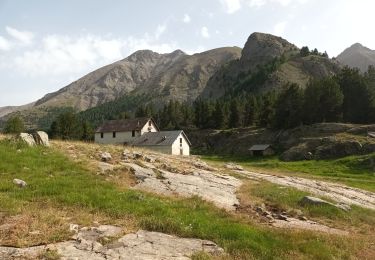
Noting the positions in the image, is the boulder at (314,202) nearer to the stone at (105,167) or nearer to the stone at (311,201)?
the stone at (311,201)

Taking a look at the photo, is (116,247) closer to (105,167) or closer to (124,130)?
(105,167)

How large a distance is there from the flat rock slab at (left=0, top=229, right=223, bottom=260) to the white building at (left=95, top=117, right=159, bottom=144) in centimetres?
10090

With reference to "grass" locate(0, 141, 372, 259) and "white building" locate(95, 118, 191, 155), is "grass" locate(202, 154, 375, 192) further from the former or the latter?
"grass" locate(0, 141, 372, 259)

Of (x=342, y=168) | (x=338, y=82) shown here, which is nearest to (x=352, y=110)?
(x=338, y=82)

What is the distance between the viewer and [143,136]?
10756 centimetres

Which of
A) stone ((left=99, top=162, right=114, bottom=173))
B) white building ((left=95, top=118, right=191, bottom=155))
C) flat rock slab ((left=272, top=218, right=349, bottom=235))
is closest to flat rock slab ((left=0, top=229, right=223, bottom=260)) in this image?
flat rock slab ((left=272, top=218, right=349, bottom=235))

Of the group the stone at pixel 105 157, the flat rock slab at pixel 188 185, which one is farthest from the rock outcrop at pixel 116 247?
the stone at pixel 105 157

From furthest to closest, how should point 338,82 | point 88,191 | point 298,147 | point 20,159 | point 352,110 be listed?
1. point 338,82
2. point 352,110
3. point 298,147
4. point 20,159
5. point 88,191

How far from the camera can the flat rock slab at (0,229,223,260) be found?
1390 centimetres

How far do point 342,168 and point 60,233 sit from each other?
70.6 m

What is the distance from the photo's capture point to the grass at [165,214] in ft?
54.1

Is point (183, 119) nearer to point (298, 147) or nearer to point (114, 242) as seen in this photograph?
point (298, 147)

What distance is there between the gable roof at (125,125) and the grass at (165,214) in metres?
96.1

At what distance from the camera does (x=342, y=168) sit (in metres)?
77.8
